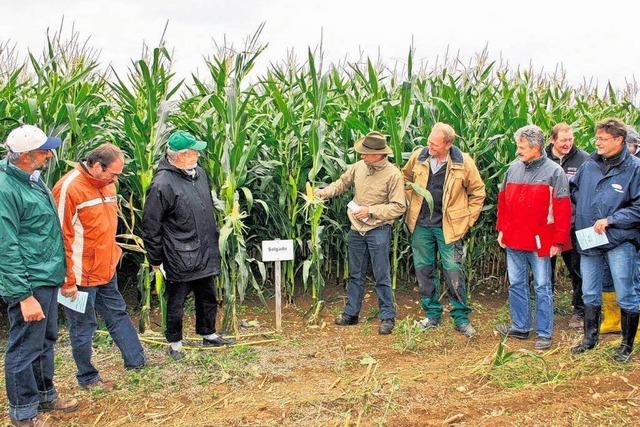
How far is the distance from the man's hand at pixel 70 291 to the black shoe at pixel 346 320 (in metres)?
2.61

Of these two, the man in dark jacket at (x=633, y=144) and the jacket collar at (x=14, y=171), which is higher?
the man in dark jacket at (x=633, y=144)

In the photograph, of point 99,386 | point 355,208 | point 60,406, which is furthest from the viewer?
point 355,208

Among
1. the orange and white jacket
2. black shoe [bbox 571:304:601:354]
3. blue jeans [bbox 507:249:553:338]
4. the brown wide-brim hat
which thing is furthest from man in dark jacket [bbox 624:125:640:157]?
the orange and white jacket

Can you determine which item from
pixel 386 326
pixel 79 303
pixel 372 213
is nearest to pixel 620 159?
pixel 372 213

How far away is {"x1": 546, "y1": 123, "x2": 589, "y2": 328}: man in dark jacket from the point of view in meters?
5.68

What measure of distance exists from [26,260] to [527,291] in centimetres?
406

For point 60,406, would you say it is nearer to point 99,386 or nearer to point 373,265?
point 99,386

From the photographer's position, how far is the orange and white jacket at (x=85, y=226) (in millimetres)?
4145

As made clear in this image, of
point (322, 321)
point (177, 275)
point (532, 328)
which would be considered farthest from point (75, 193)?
point (532, 328)

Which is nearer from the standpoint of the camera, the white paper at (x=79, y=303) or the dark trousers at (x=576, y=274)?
the white paper at (x=79, y=303)

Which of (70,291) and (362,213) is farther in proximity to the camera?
(362,213)

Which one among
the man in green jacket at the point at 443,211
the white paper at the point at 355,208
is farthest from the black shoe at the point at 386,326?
the white paper at the point at 355,208

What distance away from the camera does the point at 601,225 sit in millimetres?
4738

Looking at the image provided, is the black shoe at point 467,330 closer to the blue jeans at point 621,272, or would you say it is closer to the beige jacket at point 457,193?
the beige jacket at point 457,193
